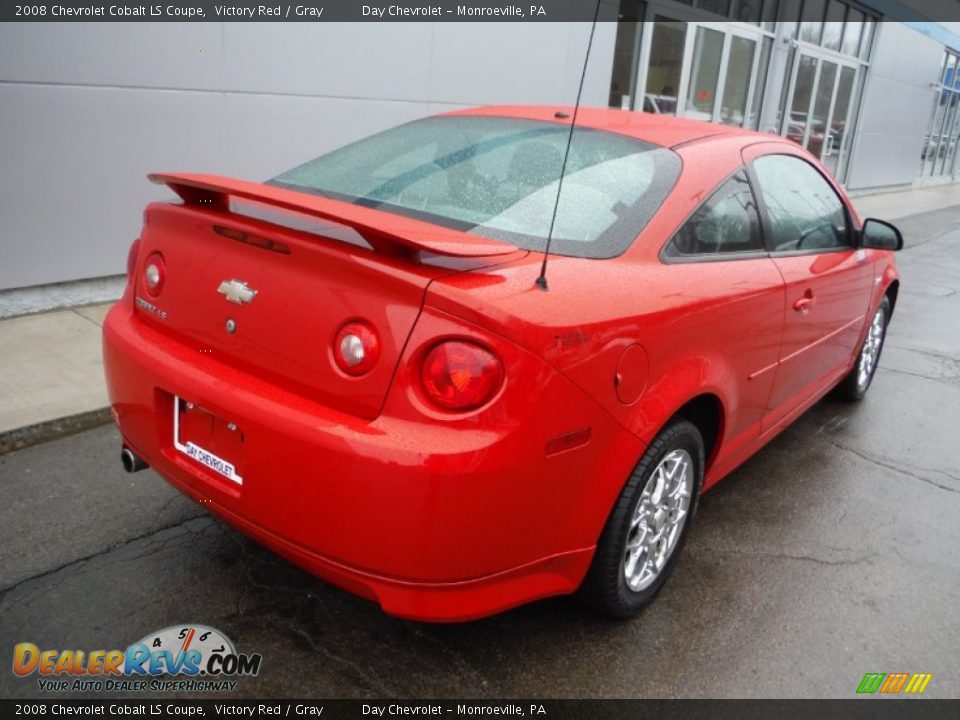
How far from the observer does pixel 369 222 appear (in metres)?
2.01

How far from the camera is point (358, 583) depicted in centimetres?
201

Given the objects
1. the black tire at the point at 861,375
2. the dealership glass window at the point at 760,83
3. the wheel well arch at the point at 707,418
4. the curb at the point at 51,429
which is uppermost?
the dealership glass window at the point at 760,83

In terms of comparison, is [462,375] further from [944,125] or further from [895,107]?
[944,125]

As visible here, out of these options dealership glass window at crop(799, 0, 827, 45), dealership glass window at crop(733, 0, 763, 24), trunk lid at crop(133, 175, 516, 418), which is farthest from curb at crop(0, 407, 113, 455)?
dealership glass window at crop(799, 0, 827, 45)

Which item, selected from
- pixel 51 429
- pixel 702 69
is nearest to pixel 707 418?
pixel 51 429

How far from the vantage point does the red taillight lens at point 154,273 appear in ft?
8.14

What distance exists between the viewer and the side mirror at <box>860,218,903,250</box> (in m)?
4.00

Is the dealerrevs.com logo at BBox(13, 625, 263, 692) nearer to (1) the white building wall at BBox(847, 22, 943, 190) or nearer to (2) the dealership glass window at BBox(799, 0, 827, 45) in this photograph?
(2) the dealership glass window at BBox(799, 0, 827, 45)

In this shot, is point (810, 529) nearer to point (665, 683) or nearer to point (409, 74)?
point (665, 683)

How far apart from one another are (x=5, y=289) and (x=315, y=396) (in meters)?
4.10

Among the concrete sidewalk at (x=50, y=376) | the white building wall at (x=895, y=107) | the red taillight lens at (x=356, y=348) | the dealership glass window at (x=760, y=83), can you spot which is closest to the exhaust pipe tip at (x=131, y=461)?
the red taillight lens at (x=356, y=348)

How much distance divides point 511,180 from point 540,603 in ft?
4.62

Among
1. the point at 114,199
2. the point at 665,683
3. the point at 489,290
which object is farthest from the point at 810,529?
the point at 114,199

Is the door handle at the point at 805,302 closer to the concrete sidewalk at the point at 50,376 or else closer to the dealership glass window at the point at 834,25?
the concrete sidewalk at the point at 50,376
